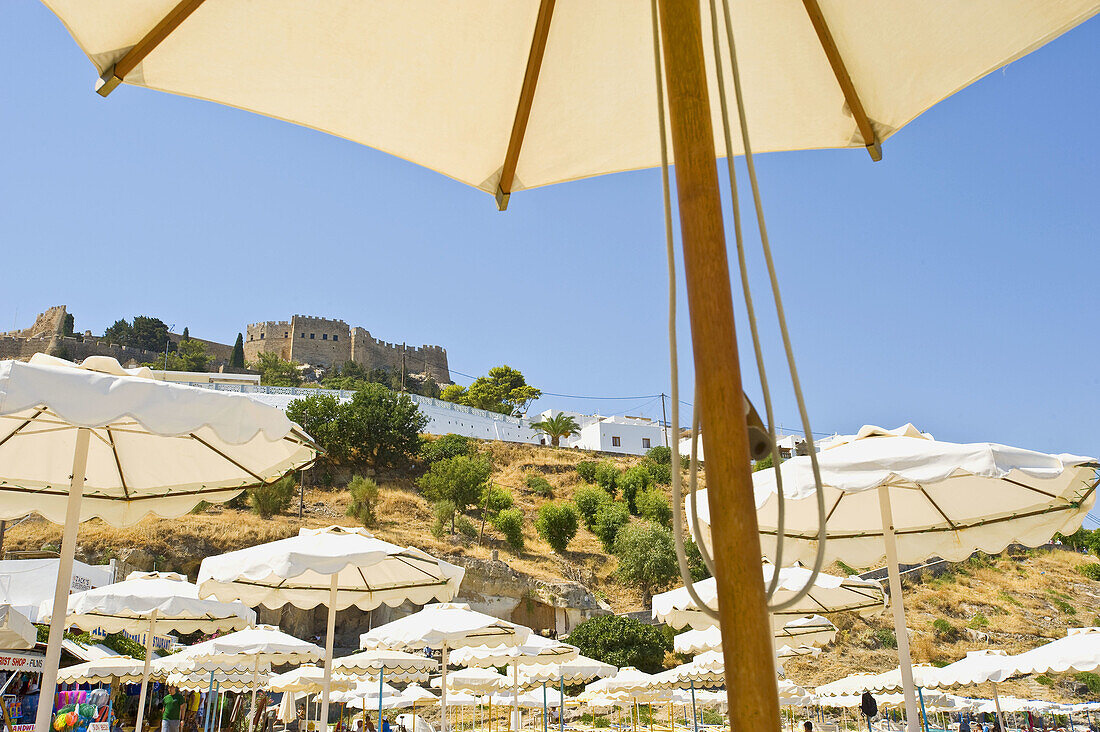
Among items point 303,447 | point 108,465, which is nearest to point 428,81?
point 303,447

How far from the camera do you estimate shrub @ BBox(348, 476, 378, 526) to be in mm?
33781

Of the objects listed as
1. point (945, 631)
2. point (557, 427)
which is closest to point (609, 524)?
point (945, 631)

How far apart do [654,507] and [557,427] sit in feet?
56.6

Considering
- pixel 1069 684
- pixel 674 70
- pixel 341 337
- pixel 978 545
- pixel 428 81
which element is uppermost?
pixel 341 337

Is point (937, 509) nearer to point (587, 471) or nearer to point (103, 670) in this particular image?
point (103, 670)

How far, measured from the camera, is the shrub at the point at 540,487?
44.3 meters

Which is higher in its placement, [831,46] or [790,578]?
[831,46]

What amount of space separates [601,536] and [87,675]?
26692 mm

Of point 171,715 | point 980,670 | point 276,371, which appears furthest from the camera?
point 276,371

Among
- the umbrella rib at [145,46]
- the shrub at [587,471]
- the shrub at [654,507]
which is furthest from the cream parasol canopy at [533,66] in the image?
the shrub at [587,471]

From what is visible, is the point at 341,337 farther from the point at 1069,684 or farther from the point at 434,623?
the point at 434,623

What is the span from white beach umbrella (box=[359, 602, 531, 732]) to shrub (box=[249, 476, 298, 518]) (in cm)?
2453

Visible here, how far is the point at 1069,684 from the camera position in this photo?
2670cm

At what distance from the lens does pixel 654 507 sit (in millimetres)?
39406
